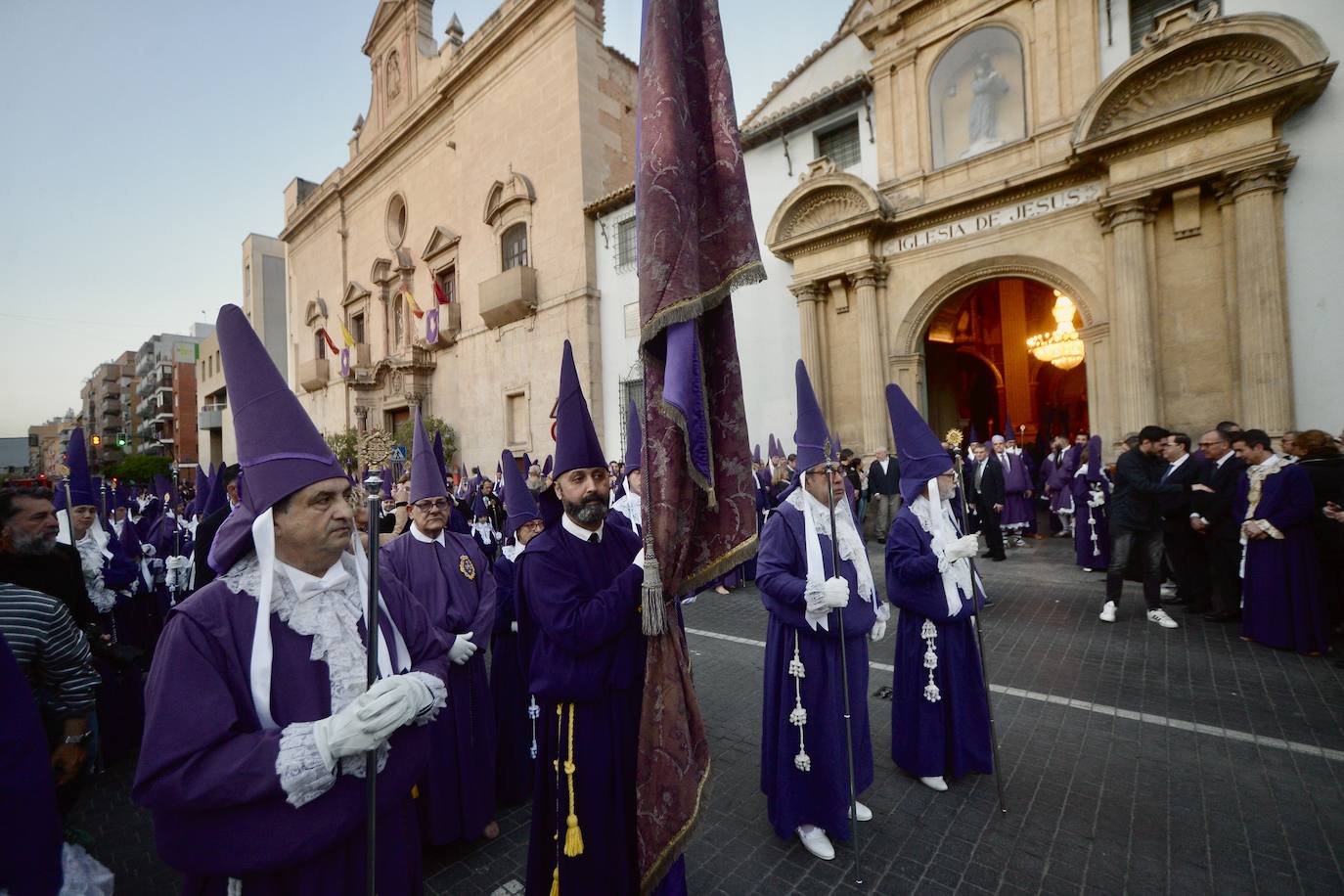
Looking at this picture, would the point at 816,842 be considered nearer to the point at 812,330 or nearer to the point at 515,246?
the point at 812,330

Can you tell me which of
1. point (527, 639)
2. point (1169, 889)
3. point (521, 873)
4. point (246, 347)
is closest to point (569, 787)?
point (527, 639)

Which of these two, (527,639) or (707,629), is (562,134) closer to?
(707,629)

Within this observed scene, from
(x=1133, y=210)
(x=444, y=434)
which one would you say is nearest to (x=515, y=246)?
(x=444, y=434)

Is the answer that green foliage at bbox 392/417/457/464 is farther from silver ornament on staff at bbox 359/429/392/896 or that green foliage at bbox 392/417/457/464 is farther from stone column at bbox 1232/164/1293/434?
stone column at bbox 1232/164/1293/434

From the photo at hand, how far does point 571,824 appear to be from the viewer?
92.2 inches

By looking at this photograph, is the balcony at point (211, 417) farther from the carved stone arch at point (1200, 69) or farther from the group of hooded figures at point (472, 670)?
the carved stone arch at point (1200, 69)

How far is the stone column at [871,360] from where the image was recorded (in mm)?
13117

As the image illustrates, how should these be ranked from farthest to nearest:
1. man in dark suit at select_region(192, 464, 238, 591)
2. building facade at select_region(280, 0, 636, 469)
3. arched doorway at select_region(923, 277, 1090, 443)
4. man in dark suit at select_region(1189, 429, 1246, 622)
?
building facade at select_region(280, 0, 636, 469) → arched doorway at select_region(923, 277, 1090, 443) → man in dark suit at select_region(1189, 429, 1246, 622) → man in dark suit at select_region(192, 464, 238, 591)

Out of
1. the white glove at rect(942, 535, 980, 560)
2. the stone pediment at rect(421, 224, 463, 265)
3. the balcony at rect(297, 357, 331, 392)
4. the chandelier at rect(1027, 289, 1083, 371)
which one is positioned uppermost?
the stone pediment at rect(421, 224, 463, 265)

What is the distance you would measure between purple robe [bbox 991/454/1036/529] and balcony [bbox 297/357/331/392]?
30116 mm

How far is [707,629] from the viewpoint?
7.38 metres

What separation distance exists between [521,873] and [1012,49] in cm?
1557

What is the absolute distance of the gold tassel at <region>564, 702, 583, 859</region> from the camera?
2.32 meters

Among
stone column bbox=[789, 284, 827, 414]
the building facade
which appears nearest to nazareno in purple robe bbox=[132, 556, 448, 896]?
stone column bbox=[789, 284, 827, 414]
